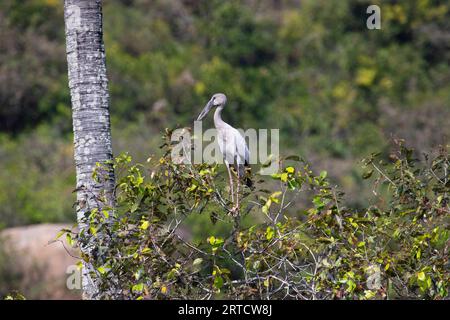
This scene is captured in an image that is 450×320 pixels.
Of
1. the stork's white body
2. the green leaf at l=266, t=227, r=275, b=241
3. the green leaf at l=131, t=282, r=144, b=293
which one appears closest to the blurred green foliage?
the stork's white body

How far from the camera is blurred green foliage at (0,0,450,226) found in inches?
901

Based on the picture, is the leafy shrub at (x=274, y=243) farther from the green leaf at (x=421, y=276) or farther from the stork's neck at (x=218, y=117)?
the stork's neck at (x=218, y=117)

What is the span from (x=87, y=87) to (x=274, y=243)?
2.12m

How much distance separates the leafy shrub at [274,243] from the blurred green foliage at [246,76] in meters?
13.4

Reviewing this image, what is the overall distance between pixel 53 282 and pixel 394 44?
46.2 feet

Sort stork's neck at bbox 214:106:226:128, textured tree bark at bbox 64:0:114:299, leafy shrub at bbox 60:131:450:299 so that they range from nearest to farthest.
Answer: leafy shrub at bbox 60:131:450:299 → textured tree bark at bbox 64:0:114:299 → stork's neck at bbox 214:106:226:128

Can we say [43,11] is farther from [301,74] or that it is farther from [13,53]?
[301,74]

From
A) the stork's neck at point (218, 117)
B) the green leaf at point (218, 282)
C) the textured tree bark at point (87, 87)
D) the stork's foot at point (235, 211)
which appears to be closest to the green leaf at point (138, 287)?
the green leaf at point (218, 282)

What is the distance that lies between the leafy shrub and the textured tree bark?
655mm

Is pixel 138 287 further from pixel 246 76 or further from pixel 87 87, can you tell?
pixel 246 76

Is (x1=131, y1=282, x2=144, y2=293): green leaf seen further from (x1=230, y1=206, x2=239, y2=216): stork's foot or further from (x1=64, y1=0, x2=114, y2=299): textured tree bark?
(x1=64, y1=0, x2=114, y2=299): textured tree bark

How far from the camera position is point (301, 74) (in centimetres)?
2623

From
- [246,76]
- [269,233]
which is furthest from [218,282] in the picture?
[246,76]
